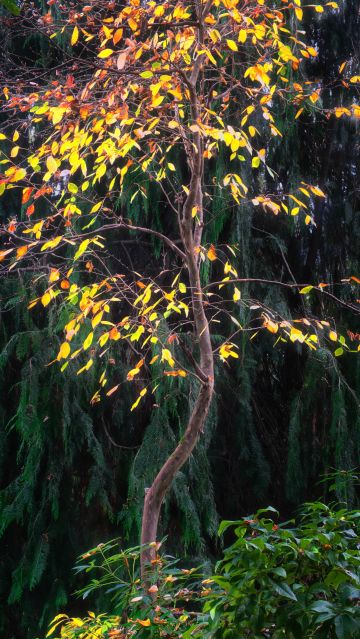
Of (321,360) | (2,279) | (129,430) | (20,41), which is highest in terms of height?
(20,41)

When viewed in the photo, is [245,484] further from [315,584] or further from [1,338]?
[315,584]

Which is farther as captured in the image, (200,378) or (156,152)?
(156,152)

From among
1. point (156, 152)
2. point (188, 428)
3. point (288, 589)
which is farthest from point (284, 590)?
point (156, 152)

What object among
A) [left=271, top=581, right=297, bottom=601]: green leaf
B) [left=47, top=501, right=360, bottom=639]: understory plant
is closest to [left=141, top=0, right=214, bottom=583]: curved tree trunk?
[left=47, top=501, right=360, bottom=639]: understory plant

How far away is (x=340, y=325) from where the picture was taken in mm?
3838

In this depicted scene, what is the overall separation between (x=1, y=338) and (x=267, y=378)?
1.55m

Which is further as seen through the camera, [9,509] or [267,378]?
[267,378]

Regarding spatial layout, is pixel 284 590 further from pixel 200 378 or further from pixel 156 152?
A: pixel 156 152

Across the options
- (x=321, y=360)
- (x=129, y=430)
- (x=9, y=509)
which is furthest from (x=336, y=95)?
(x=9, y=509)

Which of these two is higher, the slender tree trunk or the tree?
the tree

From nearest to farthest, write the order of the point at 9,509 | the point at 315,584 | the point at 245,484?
the point at 315,584 < the point at 9,509 < the point at 245,484

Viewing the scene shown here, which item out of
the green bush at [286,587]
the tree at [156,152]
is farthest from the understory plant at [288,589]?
the tree at [156,152]

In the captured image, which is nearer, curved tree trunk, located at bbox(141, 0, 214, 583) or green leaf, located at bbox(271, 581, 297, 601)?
green leaf, located at bbox(271, 581, 297, 601)

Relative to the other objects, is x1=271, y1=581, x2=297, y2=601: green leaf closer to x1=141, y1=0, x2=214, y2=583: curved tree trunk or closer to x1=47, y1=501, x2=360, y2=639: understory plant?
x1=47, y1=501, x2=360, y2=639: understory plant
